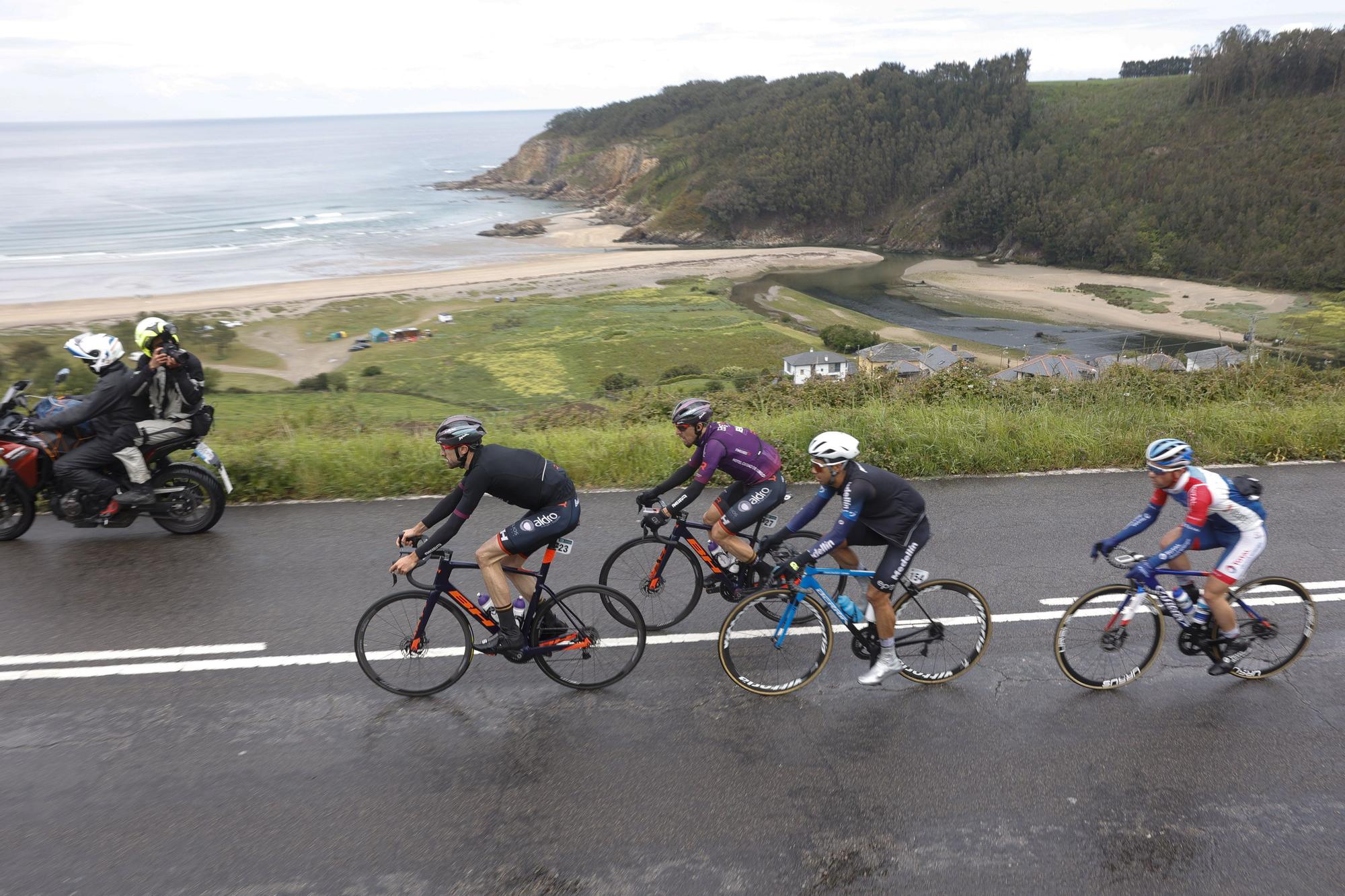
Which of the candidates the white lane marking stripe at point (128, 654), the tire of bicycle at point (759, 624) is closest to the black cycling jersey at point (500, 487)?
the tire of bicycle at point (759, 624)

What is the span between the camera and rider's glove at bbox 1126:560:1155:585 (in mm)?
5629

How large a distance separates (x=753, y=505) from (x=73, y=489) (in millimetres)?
6183

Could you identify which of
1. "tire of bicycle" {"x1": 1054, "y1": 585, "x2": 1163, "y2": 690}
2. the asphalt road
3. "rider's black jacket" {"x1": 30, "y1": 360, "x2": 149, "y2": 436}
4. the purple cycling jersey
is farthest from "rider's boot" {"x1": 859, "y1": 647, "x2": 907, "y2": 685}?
"rider's black jacket" {"x1": 30, "y1": 360, "x2": 149, "y2": 436}

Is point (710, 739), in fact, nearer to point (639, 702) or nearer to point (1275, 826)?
point (639, 702)

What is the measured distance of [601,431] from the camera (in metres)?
12.0

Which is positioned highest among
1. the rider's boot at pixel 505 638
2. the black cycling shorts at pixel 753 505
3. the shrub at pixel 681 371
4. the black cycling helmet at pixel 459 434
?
the black cycling helmet at pixel 459 434

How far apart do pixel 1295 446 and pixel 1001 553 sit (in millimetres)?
5369

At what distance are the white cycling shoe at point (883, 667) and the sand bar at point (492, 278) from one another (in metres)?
54.7

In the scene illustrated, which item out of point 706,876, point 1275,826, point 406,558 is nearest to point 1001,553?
point 1275,826

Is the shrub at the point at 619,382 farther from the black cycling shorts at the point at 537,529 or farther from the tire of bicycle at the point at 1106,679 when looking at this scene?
the tire of bicycle at the point at 1106,679

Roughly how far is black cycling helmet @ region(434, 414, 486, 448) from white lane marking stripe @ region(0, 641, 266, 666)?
7.49ft

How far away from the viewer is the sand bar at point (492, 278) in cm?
5300

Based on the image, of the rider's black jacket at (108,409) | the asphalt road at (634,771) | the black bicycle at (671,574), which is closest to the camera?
the asphalt road at (634,771)

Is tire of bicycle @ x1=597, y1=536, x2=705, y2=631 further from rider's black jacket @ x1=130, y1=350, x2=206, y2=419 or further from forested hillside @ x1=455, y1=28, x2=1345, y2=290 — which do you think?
forested hillside @ x1=455, y1=28, x2=1345, y2=290
